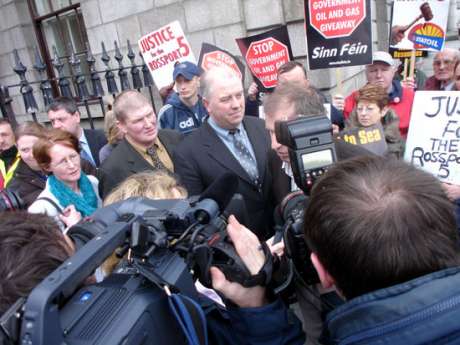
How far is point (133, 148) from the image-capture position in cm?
265

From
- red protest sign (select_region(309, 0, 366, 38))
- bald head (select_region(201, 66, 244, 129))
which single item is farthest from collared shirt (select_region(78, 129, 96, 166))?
red protest sign (select_region(309, 0, 366, 38))

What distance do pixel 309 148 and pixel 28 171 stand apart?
2337 millimetres

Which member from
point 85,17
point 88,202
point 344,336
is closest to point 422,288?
point 344,336

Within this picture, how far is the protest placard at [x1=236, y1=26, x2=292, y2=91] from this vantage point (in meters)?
3.62

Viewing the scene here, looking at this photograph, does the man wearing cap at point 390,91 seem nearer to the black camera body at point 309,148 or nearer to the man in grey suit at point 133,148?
the man in grey suit at point 133,148

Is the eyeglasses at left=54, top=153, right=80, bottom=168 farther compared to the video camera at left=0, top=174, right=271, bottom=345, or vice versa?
the eyeglasses at left=54, top=153, right=80, bottom=168

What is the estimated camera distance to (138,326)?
0.67 meters

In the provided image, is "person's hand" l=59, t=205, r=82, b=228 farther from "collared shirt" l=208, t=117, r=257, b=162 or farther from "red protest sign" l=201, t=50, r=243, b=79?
"red protest sign" l=201, t=50, r=243, b=79

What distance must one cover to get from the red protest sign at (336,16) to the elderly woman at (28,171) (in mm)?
2191

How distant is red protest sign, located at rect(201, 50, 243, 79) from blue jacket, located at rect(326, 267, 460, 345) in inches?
137

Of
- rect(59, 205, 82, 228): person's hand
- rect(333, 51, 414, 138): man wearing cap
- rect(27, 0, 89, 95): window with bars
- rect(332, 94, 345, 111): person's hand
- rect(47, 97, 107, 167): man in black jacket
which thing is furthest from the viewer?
rect(27, 0, 89, 95): window with bars

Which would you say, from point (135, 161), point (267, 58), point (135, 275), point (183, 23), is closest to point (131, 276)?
point (135, 275)

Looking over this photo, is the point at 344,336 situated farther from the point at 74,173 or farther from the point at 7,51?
the point at 7,51

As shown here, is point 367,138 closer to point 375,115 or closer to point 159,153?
point 375,115
